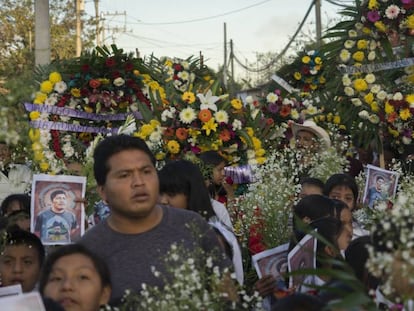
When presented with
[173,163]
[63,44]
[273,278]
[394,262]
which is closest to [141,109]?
[173,163]

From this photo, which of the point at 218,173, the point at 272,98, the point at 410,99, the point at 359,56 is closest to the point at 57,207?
the point at 218,173

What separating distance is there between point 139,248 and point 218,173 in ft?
10.3

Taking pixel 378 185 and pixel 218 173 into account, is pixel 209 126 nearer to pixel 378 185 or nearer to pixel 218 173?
pixel 218 173

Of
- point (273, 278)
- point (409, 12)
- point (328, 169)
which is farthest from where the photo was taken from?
point (409, 12)

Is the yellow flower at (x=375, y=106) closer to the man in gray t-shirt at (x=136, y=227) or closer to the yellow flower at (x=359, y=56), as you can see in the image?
the yellow flower at (x=359, y=56)

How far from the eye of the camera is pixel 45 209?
5594 millimetres

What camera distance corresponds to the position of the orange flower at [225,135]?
7297 mm

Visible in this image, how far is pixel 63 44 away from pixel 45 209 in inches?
1165

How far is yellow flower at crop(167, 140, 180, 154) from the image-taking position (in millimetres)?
7199

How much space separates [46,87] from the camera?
8.02 metres

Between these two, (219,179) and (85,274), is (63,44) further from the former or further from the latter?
(85,274)

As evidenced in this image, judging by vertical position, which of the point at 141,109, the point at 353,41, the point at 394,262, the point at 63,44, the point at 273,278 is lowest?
the point at 273,278

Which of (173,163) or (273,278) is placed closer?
(273,278)

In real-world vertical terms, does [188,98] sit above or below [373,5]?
below
